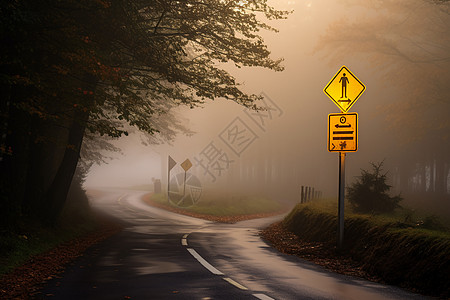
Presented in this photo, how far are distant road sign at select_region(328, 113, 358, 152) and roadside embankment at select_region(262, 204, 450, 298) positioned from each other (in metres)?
2.10

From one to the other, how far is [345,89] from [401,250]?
468 centimetres

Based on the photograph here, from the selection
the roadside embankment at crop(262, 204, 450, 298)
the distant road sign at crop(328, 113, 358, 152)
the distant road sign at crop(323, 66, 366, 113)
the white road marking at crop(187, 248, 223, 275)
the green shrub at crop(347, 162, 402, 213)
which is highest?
the distant road sign at crop(323, 66, 366, 113)

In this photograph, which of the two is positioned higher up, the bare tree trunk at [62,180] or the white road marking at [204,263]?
the bare tree trunk at [62,180]

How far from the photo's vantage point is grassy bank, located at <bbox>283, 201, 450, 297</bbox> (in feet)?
26.8

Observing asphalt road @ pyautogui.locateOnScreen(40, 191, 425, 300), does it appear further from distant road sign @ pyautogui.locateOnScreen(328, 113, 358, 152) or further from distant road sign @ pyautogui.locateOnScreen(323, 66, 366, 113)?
distant road sign @ pyautogui.locateOnScreen(323, 66, 366, 113)

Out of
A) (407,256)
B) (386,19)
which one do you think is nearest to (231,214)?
(386,19)

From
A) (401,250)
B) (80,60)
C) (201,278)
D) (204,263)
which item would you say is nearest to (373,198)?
(401,250)

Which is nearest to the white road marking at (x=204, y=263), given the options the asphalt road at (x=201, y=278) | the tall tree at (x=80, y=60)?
the asphalt road at (x=201, y=278)

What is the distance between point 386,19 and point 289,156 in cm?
4628

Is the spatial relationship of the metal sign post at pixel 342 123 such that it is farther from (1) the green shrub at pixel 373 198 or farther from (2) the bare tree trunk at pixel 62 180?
(2) the bare tree trunk at pixel 62 180

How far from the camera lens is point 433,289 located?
7883mm

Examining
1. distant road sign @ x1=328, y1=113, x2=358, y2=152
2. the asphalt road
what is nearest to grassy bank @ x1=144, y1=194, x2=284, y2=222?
the asphalt road

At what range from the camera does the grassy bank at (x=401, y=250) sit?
8.17 meters

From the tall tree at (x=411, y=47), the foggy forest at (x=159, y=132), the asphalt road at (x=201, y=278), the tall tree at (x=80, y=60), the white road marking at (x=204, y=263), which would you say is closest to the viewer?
the asphalt road at (x=201, y=278)
